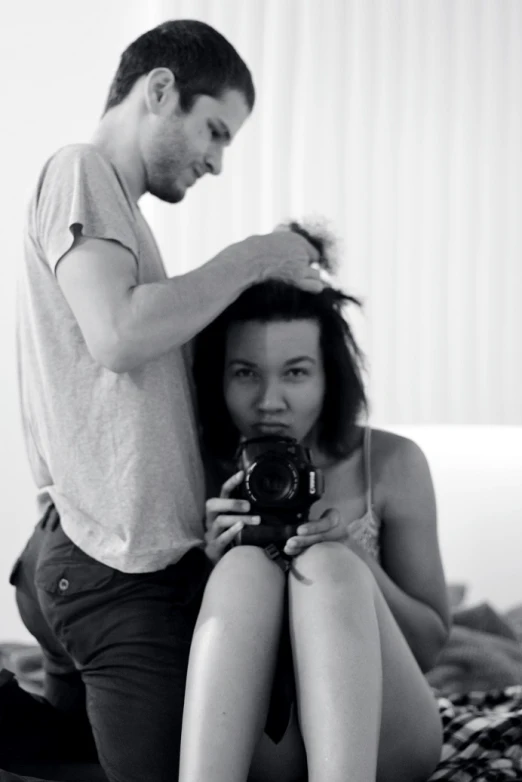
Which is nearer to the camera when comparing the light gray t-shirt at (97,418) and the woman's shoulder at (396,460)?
the light gray t-shirt at (97,418)

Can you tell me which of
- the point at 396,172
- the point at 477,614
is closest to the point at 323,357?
the point at 477,614

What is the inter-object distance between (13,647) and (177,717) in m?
0.80

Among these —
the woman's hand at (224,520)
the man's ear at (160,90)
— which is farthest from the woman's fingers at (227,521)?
the man's ear at (160,90)

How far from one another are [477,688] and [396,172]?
1305mm

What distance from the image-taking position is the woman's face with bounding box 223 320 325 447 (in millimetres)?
1247

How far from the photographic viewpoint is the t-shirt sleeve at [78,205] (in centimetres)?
102

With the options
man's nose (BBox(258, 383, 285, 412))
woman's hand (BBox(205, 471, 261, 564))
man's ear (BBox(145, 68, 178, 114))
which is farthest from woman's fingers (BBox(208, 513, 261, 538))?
man's ear (BBox(145, 68, 178, 114))

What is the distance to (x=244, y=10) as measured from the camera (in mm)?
2402

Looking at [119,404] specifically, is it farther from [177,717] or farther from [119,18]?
[119,18]

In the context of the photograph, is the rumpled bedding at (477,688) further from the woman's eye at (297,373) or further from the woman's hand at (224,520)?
the woman's eye at (297,373)

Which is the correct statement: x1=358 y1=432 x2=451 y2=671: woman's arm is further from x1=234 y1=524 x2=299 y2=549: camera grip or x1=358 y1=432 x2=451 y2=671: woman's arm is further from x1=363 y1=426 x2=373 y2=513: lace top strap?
x1=234 y1=524 x2=299 y2=549: camera grip

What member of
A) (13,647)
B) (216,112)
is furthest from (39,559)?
(13,647)

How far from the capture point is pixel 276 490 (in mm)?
1104

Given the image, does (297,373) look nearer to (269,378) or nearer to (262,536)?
(269,378)
